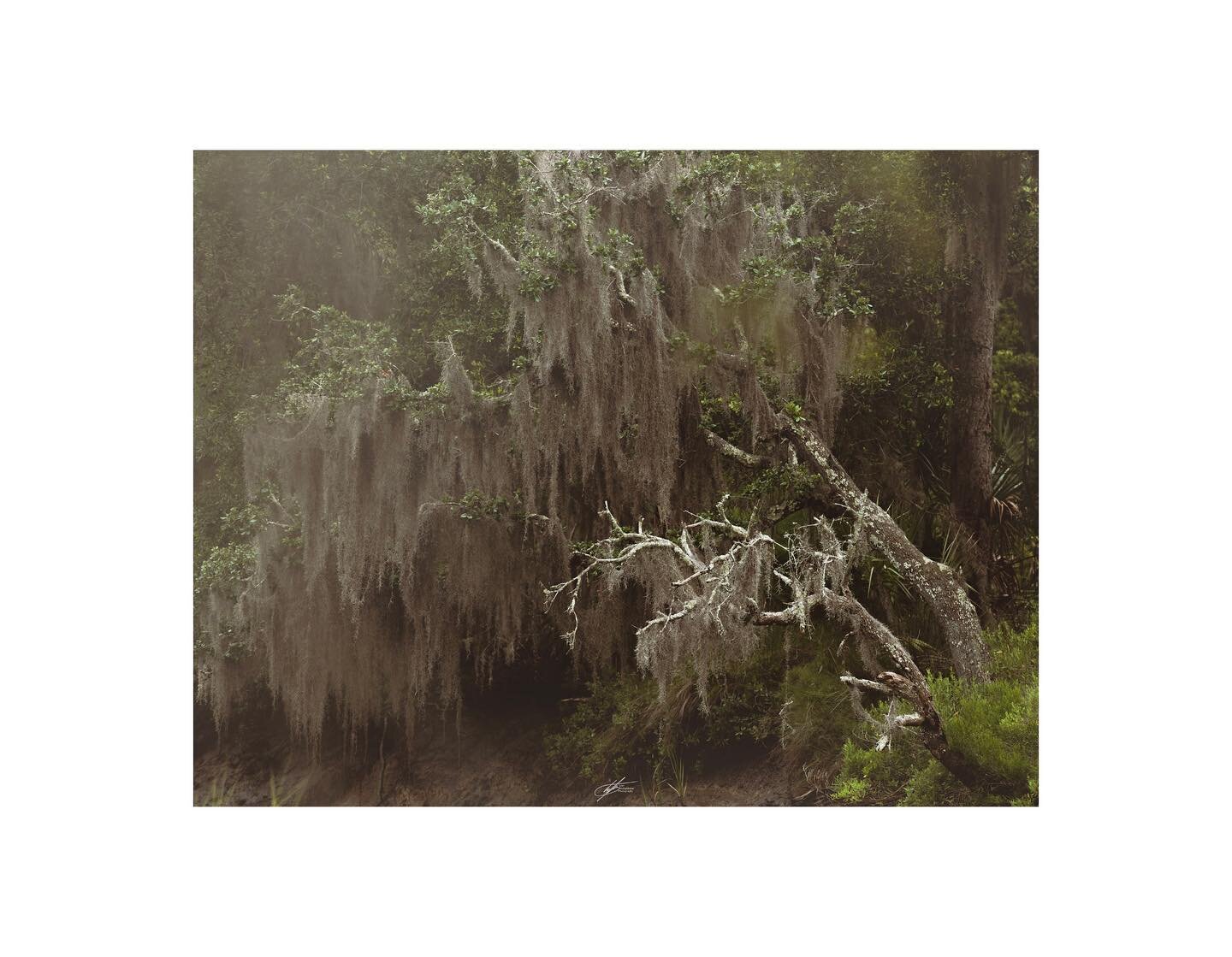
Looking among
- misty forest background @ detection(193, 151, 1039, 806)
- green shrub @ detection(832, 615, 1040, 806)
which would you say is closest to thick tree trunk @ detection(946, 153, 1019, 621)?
misty forest background @ detection(193, 151, 1039, 806)

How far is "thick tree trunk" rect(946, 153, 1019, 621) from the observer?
10.7 ft

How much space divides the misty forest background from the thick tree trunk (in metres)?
0.01

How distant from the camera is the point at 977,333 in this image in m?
→ 3.29

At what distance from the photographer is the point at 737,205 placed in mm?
3271

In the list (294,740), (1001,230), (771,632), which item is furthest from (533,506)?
(1001,230)

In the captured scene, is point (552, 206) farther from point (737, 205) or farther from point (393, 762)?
point (393, 762)

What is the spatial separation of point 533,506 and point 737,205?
1483 mm

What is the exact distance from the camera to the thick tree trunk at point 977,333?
129 inches

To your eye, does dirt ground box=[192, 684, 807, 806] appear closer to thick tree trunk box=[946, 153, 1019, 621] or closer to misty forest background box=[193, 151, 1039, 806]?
misty forest background box=[193, 151, 1039, 806]

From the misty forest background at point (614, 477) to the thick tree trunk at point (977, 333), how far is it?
0.4 inches

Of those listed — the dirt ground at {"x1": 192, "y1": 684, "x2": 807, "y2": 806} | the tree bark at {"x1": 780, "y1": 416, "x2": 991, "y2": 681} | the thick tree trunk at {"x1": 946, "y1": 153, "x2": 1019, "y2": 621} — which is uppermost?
the thick tree trunk at {"x1": 946, "y1": 153, "x2": 1019, "y2": 621}

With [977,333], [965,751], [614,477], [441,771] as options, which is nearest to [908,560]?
[965,751]

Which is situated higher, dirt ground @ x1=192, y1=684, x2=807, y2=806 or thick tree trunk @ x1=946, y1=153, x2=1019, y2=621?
thick tree trunk @ x1=946, y1=153, x2=1019, y2=621

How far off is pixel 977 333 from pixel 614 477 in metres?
1.60
